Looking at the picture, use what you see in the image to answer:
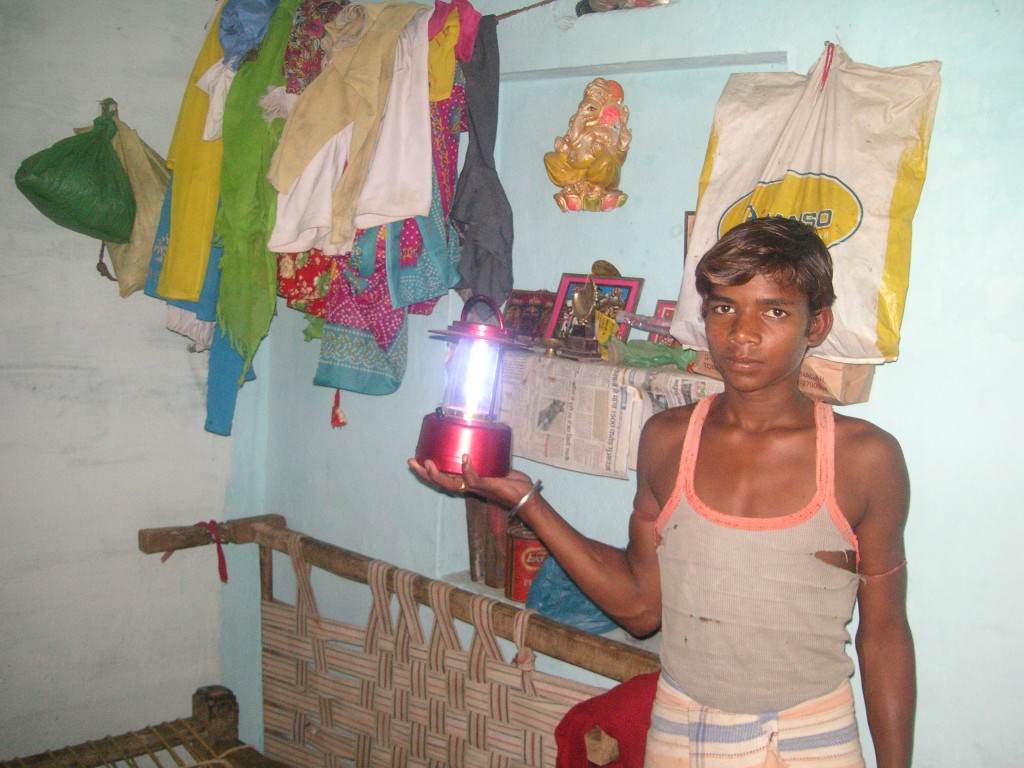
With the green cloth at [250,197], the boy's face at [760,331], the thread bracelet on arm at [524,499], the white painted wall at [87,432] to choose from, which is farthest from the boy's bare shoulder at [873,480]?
the white painted wall at [87,432]

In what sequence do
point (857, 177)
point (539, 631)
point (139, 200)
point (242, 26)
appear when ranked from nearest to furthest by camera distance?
point (857, 177), point (539, 631), point (242, 26), point (139, 200)

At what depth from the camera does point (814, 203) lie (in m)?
1.53

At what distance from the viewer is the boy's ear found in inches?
53.4

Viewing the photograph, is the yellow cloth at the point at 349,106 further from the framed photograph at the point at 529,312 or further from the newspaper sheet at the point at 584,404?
the newspaper sheet at the point at 584,404

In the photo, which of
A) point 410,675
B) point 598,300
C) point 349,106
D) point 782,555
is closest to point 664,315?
point 598,300

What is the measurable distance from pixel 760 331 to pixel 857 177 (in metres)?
0.43

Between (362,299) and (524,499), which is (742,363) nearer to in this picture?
(524,499)

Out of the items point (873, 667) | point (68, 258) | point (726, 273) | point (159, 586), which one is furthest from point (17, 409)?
point (873, 667)

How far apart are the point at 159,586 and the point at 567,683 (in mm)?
2080

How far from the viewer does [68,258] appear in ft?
9.61

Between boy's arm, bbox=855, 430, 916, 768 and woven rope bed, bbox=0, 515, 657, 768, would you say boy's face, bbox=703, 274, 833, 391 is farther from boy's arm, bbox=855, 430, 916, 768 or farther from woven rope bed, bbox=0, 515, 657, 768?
woven rope bed, bbox=0, 515, 657, 768

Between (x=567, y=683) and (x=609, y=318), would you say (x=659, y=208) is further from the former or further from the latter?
(x=567, y=683)

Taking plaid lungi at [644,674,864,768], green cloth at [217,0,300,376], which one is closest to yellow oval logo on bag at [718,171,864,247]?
plaid lungi at [644,674,864,768]

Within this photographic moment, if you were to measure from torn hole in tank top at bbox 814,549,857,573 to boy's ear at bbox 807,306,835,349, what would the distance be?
36cm
